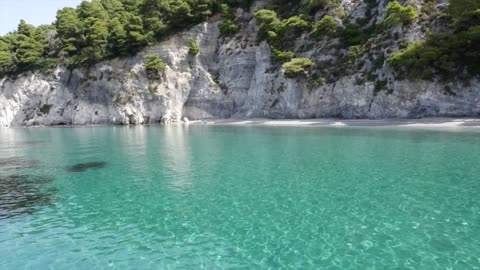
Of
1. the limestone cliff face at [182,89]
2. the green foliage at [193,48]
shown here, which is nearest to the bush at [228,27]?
the limestone cliff face at [182,89]

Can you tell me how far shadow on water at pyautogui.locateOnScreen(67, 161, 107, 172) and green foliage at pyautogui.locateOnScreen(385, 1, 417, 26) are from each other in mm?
45634

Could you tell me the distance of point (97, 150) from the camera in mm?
35875

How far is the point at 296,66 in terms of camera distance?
200ft

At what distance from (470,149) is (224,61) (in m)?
58.1

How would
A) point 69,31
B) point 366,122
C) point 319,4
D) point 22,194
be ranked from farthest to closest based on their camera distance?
point 69,31
point 319,4
point 366,122
point 22,194

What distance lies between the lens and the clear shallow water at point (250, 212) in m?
10.4

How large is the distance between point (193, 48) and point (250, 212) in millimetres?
68619

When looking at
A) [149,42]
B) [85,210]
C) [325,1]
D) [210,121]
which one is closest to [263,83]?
[210,121]

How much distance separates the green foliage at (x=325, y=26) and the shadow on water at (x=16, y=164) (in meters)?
50.4

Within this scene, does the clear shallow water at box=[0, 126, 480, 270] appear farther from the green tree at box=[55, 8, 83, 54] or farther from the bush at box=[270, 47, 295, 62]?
the green tree at box=[55, 8, 83, 54]

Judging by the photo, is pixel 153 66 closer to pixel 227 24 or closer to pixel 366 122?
pixel 227 24

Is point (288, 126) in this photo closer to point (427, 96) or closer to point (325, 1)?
point (427, 96)

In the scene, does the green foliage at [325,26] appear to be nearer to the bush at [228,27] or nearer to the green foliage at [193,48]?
the bush at [228,27]

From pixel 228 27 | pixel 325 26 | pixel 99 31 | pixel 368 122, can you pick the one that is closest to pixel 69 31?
pixel 99 31
